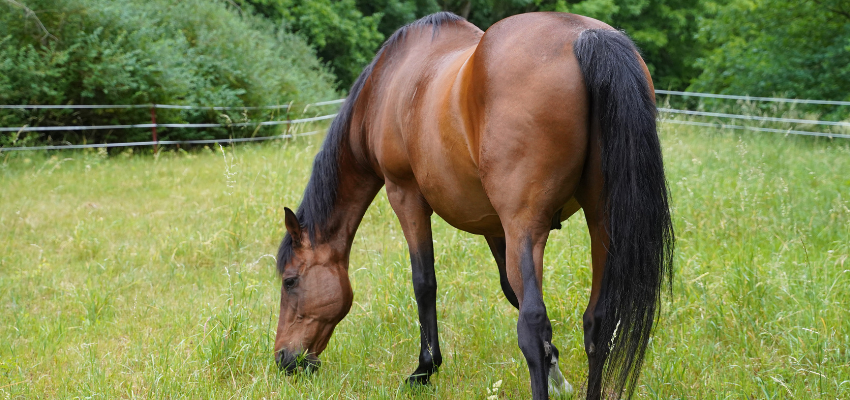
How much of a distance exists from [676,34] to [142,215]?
2311 centimetres

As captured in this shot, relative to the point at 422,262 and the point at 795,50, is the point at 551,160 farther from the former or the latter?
the point at 795,50

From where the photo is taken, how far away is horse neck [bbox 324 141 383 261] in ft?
11.6

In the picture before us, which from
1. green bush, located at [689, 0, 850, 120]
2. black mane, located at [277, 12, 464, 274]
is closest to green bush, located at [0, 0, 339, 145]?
black mane, located at [277, 12, 464, 274]

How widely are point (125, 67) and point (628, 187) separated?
10.4 m

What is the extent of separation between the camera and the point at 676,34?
24.6m

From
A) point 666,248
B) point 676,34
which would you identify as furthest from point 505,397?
point 676,34

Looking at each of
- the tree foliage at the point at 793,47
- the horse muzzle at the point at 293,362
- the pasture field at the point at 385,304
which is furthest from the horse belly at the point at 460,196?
the tree foliage at the point at 793,47

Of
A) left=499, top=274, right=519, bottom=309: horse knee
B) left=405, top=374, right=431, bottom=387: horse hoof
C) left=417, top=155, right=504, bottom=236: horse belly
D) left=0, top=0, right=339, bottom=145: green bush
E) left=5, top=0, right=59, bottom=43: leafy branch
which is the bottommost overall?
left=0, top=0, right=339, bottom=145: green bush

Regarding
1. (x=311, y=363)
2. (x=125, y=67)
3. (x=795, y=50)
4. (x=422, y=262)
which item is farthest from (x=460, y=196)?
(x=795, y=50)

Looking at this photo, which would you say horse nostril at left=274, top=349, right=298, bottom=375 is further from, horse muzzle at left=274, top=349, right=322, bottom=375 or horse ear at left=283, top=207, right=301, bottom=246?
horse ear at left=283, top=207, right=301, bottom=246

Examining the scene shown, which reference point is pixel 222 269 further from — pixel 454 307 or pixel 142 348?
pixel 454 307

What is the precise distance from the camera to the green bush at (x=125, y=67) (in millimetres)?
9867

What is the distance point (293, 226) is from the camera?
345 centimetres

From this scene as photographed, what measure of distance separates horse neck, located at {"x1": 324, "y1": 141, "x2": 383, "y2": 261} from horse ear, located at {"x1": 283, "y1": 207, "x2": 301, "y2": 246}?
0.16 meters
